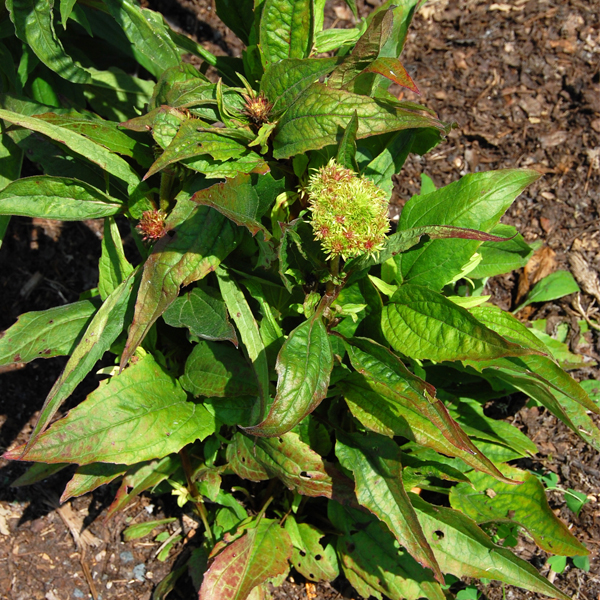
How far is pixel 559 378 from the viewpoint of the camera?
2.17m

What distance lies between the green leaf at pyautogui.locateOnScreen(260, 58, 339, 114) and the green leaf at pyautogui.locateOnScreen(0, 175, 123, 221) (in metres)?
0.78

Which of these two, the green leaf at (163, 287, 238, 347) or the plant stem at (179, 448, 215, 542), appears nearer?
the green leaf at (163, 287, 238, 347)

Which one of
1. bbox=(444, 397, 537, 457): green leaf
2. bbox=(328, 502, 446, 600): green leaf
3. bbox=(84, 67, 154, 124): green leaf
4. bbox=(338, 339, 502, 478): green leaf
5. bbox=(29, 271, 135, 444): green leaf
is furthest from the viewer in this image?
bbox=(84, 67, 154, 124): green leaf

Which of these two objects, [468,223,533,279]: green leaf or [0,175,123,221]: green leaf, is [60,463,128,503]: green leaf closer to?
[0,175,123,221]: green leaf

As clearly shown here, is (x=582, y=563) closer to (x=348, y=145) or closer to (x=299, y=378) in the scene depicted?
(x=299, y=378)

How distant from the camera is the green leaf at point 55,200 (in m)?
2.13

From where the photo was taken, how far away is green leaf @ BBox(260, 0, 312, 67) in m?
2.03

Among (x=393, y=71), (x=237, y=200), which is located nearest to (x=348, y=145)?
(x=393, y=71)

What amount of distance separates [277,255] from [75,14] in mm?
1569

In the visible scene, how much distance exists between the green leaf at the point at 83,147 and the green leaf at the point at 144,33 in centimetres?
47

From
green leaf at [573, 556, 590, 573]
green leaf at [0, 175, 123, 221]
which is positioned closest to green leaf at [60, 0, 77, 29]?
green leaf at [0, 175, 123, 221]

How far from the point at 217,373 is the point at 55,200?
0.95 m

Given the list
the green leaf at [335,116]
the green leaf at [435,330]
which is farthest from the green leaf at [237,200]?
the green leaf at [435,330]

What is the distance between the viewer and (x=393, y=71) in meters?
1.81
